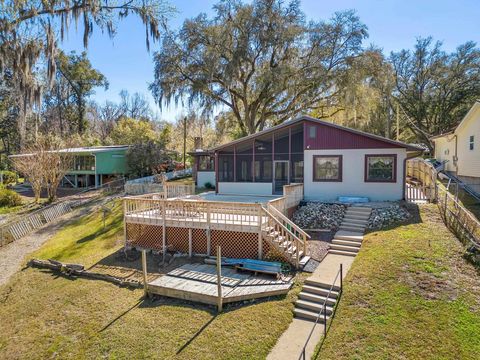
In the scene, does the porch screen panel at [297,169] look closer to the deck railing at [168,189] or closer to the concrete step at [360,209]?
the concrete step at [360,209]

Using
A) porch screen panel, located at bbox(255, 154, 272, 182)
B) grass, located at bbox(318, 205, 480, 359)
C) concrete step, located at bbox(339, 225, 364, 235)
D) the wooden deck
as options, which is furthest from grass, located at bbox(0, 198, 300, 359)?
porch screen panel, located at bbox(255, 154, 272, 182)

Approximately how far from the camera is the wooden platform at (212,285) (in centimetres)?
742

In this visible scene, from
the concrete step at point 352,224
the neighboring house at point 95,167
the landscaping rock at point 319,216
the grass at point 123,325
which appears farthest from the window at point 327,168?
the neighboring house at point 95,167

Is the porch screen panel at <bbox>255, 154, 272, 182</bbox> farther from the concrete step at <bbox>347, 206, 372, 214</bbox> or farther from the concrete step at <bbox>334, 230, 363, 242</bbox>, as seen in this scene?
the concrete step at <bbox>334, 230, 363, 242</bbox>

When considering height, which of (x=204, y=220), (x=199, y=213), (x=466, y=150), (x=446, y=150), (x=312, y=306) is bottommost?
(x=312, y=306)

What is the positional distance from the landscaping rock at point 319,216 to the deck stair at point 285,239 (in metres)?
2.42

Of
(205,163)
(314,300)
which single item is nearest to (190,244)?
(314,300)

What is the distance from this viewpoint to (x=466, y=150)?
57.2ft

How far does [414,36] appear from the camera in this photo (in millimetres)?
30828

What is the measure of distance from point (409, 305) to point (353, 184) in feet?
27.5

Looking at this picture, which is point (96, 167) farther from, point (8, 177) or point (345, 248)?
point (345, 248)

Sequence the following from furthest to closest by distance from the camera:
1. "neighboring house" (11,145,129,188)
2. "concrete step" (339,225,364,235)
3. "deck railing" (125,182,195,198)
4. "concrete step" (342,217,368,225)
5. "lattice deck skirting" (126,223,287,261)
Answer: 1. "neighboring house" (11,145,129,188)
2. "deck railing" (125,182,195,198)
3. "concrete step" (342,217,368,225)
4. "concrete step" (339,225,364,235)
5. "lattice deck skirting" (126,223,287,261)

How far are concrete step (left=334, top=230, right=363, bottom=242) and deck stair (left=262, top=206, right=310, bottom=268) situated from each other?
5.65ft

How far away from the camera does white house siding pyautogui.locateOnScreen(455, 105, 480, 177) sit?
51.3 ft
